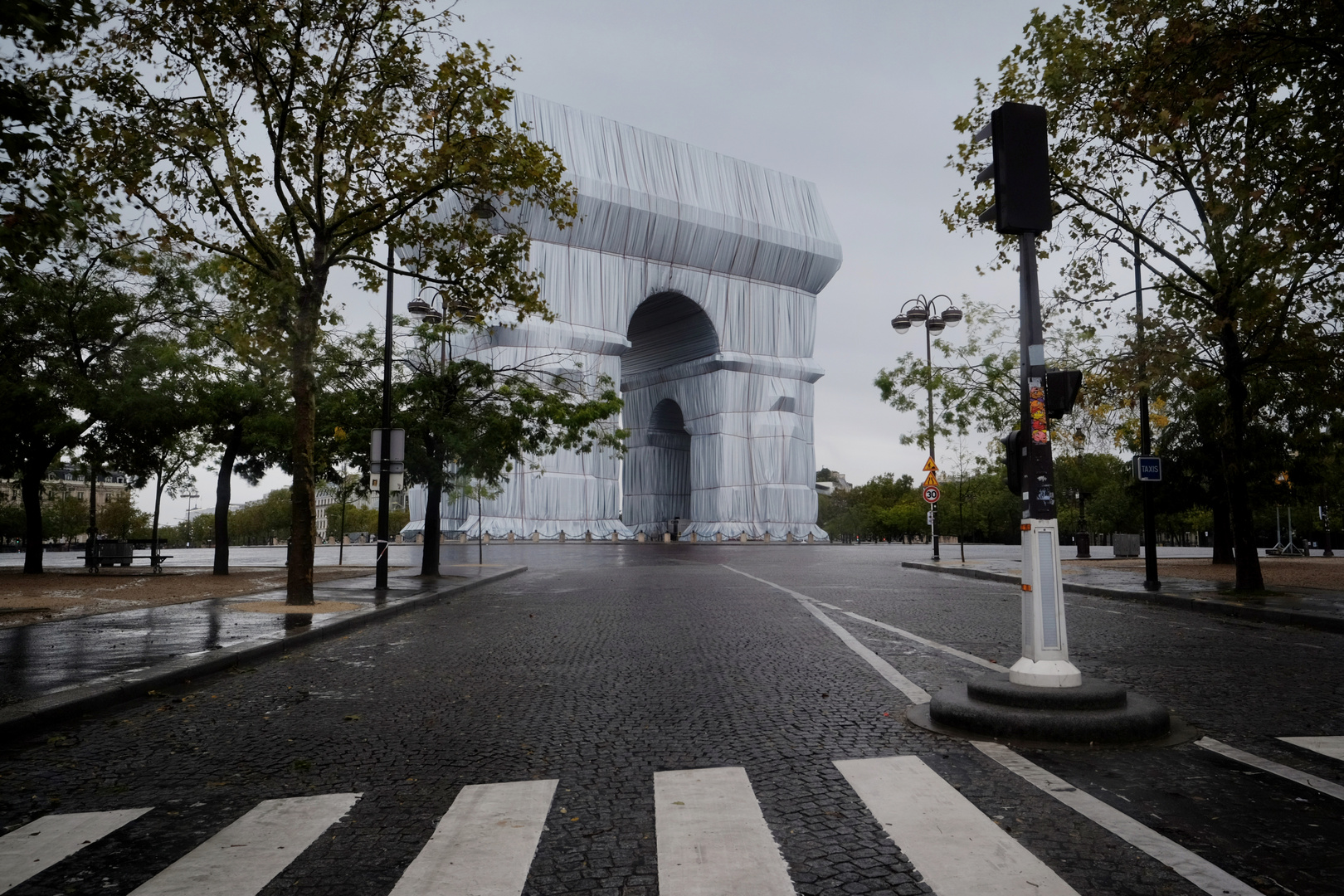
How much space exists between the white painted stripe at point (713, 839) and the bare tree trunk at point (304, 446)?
11.3m

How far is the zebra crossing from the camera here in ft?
11.9

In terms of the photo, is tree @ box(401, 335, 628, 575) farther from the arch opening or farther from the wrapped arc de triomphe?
the arch opening

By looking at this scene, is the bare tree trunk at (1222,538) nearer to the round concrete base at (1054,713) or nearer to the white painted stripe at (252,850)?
the round concrete base at (1054,713)

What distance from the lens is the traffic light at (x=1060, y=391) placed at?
21.5ft

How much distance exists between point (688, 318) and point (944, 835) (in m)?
73.7

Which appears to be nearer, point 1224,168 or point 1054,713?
point 1054,713

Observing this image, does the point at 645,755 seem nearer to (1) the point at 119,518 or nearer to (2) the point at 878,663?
(2) the point at 878,663

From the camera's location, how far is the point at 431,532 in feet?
79.6

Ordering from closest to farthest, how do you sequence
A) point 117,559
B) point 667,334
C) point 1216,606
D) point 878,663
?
point 878,663 → point 1216,606 → point 117,559 → point 667,334

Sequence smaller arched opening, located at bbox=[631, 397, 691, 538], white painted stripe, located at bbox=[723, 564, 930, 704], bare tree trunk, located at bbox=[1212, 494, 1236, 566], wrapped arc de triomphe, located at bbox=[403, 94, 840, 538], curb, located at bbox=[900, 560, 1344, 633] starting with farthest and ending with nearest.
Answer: smaller arched opening, located at bbox=[631, 397, 691, 538] → wrapped arc de triomphe, located at bbox=[403, 94, 840, 538] → bare tree trunk, located at bbox=[1212, 494, 1236, 566] → curb, located at bbox=[900, 560, 1344, 633] → white painted stripe, located at bbox=[723, 564, 930, 704]

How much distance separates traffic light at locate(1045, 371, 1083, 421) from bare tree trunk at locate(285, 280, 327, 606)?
11296 millimetres

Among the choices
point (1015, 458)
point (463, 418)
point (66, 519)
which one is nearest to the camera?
point (1015, 458)

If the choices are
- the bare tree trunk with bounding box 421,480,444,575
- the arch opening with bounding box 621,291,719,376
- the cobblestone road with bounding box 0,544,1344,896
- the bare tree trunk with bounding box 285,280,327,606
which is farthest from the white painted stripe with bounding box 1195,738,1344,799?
the arch opening with bounding box 621,291,719,376

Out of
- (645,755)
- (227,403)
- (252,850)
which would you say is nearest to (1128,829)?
(645,755)
